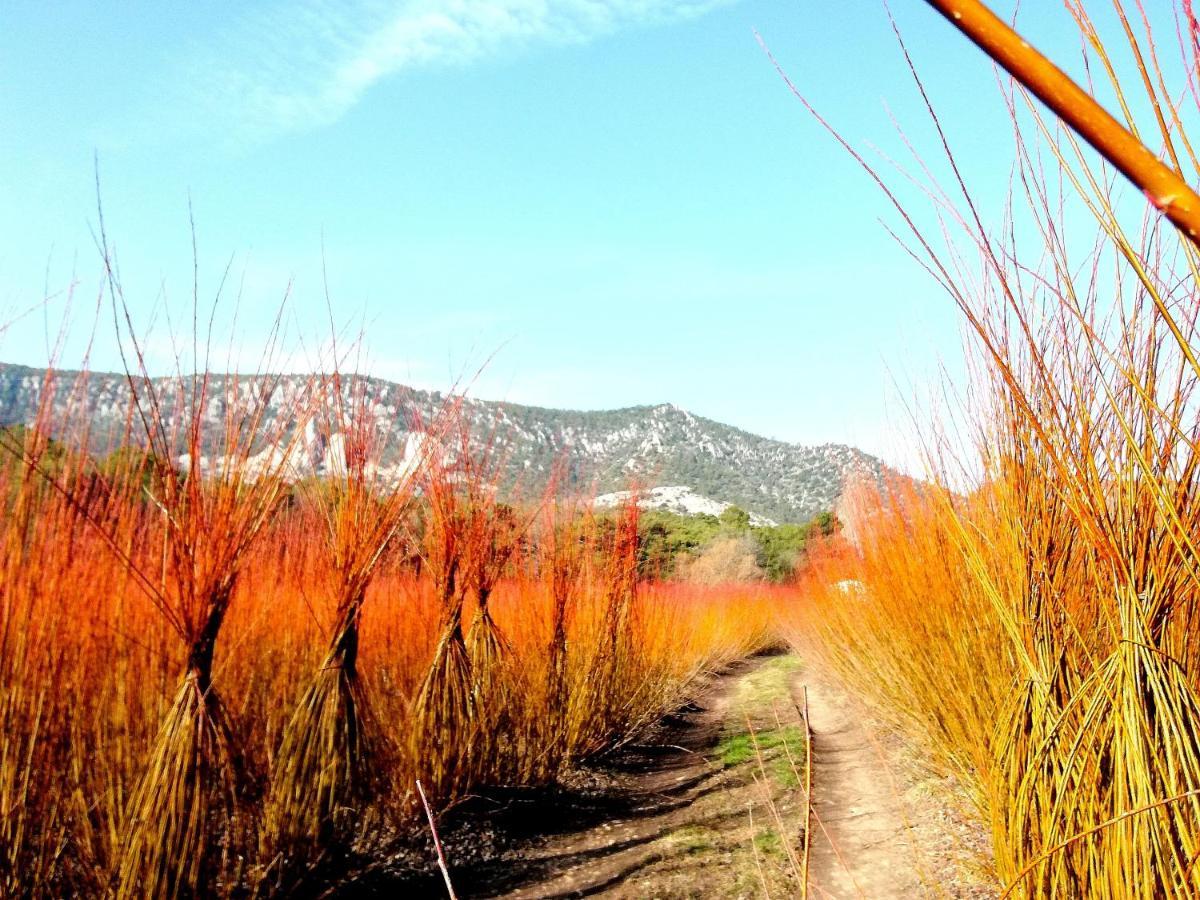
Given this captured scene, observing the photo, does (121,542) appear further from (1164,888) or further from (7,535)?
(1164,888)

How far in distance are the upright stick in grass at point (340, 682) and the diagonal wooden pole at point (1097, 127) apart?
303cm

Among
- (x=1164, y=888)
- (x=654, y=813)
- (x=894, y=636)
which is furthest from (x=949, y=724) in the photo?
(x=1164, y=888)

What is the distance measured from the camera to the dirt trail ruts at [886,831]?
10.3ft

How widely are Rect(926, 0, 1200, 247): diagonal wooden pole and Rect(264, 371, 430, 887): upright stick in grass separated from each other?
3027mm

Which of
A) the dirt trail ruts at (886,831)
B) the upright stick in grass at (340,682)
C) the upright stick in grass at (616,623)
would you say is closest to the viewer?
the upright stick in grass at (340,682)

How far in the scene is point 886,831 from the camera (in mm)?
4121

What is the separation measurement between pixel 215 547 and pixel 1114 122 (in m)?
2.57

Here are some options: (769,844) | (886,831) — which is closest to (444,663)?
(769,844)

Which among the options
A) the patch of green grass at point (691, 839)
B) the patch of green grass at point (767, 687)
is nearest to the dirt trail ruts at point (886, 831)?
the patch of green grass at point (691, 839)

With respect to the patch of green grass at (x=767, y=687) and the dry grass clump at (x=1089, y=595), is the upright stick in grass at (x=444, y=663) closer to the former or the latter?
the dry grass clump at (x=1089, y=595)

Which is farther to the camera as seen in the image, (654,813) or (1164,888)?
(654,813)

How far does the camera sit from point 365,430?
3332mm

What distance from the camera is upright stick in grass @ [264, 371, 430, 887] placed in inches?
115

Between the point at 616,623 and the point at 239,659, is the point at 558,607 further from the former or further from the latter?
the point at 239,659
